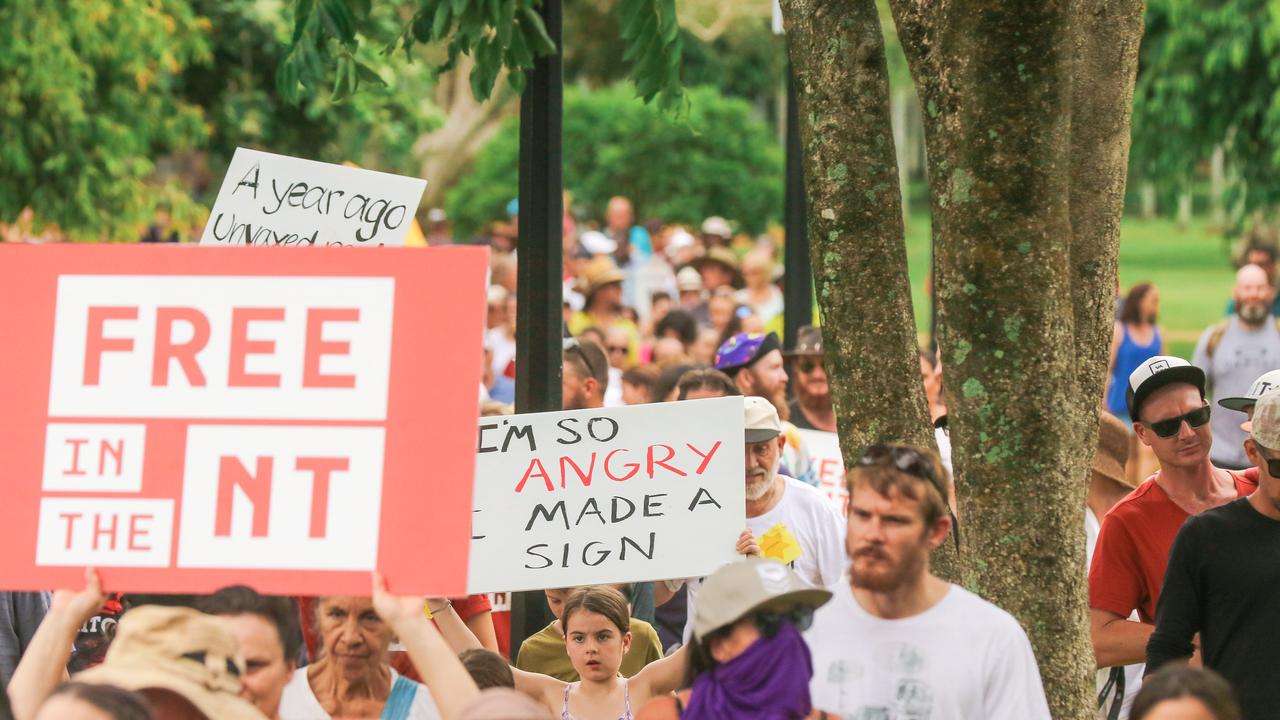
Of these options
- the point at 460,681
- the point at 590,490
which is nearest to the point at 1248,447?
the point at 590,490

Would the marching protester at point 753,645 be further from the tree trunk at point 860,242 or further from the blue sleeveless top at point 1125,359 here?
the blue sleeveless top at point 1125,359

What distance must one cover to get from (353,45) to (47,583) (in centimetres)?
187

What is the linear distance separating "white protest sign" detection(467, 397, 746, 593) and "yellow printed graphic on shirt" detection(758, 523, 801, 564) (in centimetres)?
51

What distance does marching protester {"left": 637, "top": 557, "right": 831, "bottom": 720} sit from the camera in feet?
12.6

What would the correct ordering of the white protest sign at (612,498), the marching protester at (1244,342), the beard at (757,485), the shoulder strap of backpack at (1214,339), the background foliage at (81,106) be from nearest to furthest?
the white protest sign at (612,498)
the beard at (757,485)
the marching protester at (1244,342)
the shoulder strap of backpack at (1214,339)
the background foliage at (81,106)

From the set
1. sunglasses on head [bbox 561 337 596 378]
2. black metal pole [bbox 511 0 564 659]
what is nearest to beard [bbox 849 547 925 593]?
black metal pole [bbox 511 0 564 659]

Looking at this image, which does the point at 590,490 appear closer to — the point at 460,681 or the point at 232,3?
the point at 460,681

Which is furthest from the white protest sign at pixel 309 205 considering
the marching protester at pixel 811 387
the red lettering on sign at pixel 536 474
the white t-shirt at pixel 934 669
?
the marching protester at pixel 811 387

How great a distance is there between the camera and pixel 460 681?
404 centimetres

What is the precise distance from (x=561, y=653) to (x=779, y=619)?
2.05 m

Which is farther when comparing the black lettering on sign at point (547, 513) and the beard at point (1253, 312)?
the beard at point (1253, 312)

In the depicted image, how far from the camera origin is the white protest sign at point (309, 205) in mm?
5871

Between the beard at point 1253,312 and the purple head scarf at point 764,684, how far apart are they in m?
9.01

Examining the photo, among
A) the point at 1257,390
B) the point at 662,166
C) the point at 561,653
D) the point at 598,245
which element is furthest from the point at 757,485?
the point at 662,166
